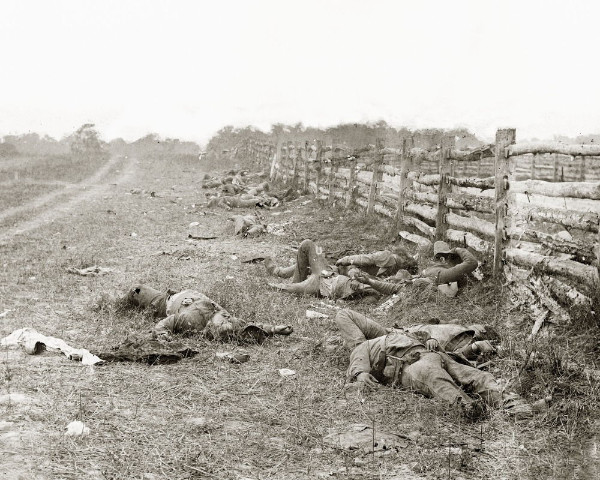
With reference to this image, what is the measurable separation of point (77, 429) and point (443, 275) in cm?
439

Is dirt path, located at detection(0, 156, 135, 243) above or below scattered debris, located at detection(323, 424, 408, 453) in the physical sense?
above

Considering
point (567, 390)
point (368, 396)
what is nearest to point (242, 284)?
point (368, 396)

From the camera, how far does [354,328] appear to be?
5.47 m

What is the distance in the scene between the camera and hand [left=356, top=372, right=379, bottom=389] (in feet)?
15.3

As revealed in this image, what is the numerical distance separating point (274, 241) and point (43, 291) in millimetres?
4868

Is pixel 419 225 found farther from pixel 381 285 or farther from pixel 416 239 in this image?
pixel 381 285

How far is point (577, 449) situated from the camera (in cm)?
362

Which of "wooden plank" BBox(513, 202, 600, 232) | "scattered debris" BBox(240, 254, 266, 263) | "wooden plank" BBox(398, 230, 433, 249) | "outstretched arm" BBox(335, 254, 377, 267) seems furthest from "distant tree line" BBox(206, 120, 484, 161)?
"wooden plank" BBox(513, 202, 600, 232)

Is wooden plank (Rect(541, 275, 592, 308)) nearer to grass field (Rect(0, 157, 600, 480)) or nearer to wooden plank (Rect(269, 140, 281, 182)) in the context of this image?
grass field (Rect(0, 157, 600, 480))

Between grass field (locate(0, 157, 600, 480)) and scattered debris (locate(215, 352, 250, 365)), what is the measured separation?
7 cm

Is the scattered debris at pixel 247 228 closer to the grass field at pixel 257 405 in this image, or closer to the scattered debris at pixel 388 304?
the grass field at pixel 257 405

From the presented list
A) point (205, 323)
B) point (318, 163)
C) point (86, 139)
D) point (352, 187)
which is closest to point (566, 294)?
point (205, 323)

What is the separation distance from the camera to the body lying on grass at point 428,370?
425 cm

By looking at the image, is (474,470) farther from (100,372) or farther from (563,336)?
(100,372)
